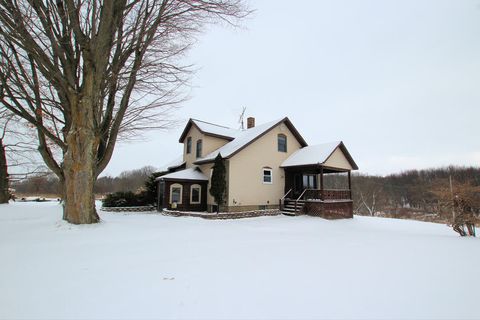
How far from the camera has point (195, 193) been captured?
17.1 m

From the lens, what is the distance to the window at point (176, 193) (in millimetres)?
16477

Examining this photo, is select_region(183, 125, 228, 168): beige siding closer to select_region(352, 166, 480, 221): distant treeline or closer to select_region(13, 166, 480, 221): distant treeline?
select_region(13, 166, 480, 221): distant treeline

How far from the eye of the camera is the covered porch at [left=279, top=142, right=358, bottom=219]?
15492 millimetres

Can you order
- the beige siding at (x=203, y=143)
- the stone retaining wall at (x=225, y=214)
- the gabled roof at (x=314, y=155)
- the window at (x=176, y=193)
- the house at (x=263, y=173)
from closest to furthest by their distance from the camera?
the stone retaining wall at (x=225, y=214) → the house at (x=263, y=173) → the gabled roof at (x=314, y=155) → the window at (x=176, y=193) → the beige siding at (x=203, y=143)

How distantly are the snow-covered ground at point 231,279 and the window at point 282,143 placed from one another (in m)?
11.7

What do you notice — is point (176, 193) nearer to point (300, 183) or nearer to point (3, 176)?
point (300, 183)

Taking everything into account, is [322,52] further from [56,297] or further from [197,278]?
[56,297]

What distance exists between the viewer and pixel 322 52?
19594mm

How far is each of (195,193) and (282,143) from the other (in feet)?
25.5

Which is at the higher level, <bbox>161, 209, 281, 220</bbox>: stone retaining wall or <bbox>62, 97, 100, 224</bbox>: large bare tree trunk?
<bbox>62, 97, 100, 224</bbox>: large bare tree trunk

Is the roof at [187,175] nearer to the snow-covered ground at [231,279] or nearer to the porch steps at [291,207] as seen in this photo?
the porch steps at [291,207]

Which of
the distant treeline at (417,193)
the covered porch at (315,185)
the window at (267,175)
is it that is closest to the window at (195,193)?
the window at (267,175)

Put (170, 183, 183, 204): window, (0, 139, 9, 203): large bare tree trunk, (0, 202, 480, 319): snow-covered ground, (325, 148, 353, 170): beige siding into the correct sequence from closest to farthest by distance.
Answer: (0, 202, 480, 319): snow-covered ground < (0, 139, 9, 203): large bare tree trunk < (170, 183, 183, 204): window < (325, 148, 353, 170): beige siding


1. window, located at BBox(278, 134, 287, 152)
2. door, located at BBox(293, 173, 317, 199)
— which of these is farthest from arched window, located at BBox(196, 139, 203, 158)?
door, located at BBox(293, 173, 317, 199)
